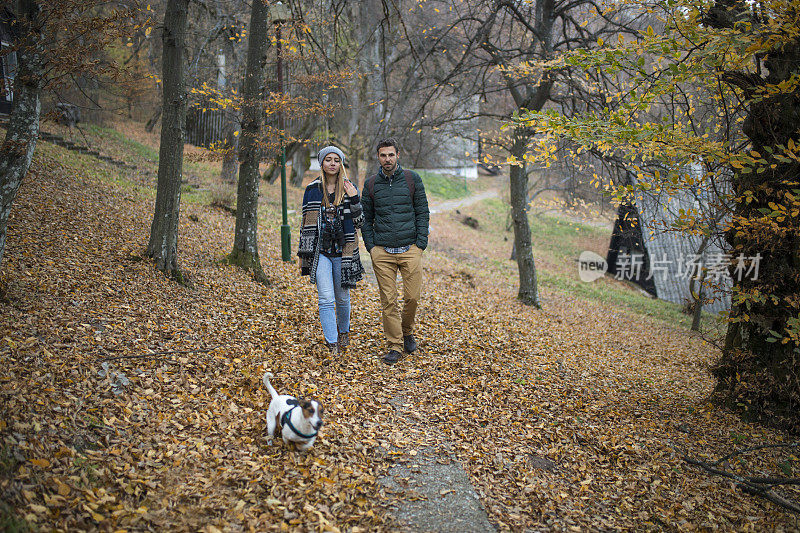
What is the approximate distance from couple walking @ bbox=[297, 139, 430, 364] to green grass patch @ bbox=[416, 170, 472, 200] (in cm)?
2685

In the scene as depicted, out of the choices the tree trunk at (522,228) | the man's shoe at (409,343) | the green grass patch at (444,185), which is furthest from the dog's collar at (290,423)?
the green grass patch at (444,185)

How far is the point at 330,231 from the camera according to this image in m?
5.05

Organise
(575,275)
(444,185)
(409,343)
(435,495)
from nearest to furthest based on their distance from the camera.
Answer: (435,495)
(409,343)
(575,275)
(444,185)

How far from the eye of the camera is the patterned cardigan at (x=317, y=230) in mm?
5059

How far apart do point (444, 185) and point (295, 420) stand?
32.5m

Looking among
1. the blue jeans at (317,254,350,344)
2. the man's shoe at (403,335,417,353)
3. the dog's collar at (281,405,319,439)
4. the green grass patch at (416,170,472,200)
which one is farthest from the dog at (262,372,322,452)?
the green grass patch at (416,170,472,200)

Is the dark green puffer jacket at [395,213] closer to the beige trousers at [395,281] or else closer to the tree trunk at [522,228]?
the beige trousers at [395,281]

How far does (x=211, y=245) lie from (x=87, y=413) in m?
5.64

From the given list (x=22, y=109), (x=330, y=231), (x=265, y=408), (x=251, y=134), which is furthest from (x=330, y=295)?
(x=251, y=134)

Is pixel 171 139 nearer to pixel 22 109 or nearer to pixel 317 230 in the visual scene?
pixel 22 109

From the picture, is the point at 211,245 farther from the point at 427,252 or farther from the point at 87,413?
the point at 427,252

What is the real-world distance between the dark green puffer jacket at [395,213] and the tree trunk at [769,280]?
306cm

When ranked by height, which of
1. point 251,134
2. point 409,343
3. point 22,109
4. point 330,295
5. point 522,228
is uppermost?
point 251,134

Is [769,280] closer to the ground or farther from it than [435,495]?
farther from it
